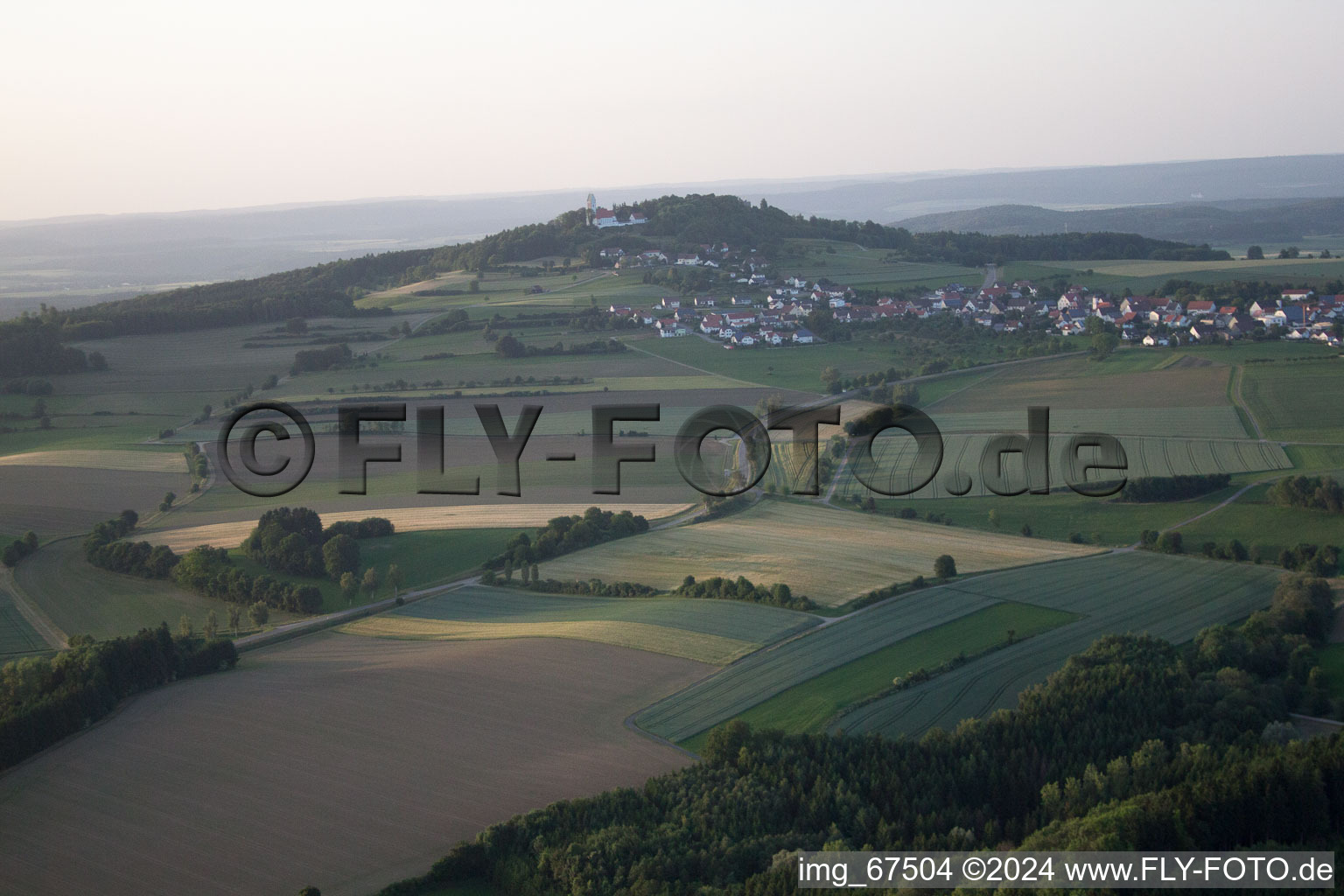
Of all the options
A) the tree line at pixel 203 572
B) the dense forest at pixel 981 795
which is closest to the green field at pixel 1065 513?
the dense forest at pixel 981 795

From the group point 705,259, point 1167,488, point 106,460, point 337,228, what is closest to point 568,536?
point 1167,488

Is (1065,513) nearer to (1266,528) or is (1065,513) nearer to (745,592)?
(1266,528)

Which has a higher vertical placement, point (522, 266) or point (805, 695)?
point (522, 266)

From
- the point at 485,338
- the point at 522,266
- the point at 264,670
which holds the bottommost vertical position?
the point at 264,670

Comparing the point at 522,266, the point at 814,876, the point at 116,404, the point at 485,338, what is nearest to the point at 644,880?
the point at 814,876

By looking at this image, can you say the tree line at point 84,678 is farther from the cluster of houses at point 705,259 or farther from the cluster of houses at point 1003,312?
the cluster of houses at point 705,259

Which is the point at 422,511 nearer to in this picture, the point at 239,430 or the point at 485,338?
the point at 239,430
